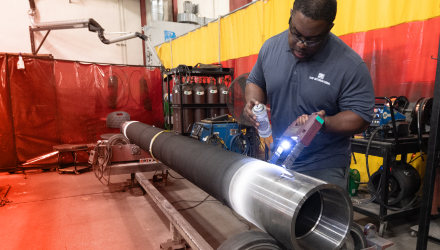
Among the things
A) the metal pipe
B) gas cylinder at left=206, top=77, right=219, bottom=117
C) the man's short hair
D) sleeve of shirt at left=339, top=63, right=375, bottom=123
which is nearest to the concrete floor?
gas cylinder at left=206, top=77, right=219, bottom=117

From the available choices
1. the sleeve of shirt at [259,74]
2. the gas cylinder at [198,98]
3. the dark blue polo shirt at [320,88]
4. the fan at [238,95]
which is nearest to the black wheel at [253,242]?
the dark blue polo shirt at [320,88]

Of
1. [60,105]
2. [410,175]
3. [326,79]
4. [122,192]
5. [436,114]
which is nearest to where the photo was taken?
[326,79]

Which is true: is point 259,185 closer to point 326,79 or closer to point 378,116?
point 326,79

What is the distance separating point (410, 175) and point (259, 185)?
79.1 inches

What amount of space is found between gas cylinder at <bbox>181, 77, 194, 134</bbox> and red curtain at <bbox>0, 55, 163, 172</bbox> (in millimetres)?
1981

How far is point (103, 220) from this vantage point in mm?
2539

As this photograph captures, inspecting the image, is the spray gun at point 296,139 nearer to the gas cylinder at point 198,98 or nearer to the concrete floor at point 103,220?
the concrete floor at point 103,220

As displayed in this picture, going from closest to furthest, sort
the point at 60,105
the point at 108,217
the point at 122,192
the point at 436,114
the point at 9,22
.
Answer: the point at 436,114, the point at 108,217, the point at 122,192, the point at 60,105, the point at 9,22

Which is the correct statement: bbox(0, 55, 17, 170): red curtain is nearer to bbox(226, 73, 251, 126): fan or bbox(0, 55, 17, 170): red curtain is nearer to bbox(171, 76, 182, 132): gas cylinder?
bbox(171, 76, 182, 132): gas cylinder

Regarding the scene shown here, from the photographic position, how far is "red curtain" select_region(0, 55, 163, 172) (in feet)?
13.9

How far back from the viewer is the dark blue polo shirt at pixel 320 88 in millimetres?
1108

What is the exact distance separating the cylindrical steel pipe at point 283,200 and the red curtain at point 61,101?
445 centimetres

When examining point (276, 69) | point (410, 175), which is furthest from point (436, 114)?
point (276, 69)

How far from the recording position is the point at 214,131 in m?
3.46
